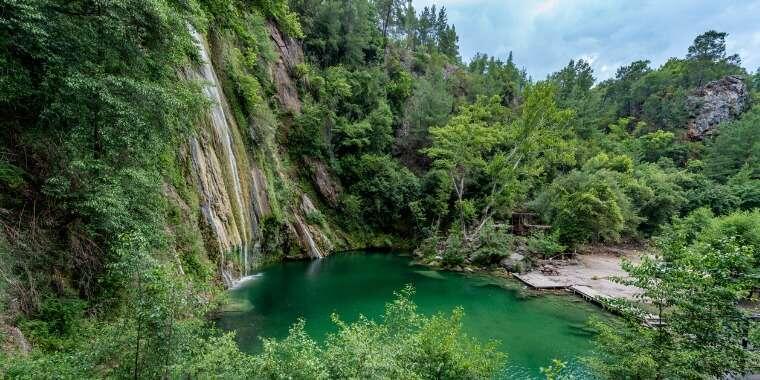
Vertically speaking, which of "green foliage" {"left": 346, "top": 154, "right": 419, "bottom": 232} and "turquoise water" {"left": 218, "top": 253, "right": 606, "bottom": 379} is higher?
"green foliage" {"left": 346, "top": 154, "right": 419, "bottom": 232}

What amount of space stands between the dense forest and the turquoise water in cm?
128

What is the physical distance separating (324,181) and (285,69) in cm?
978

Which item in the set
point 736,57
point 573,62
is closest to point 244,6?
point 573,62

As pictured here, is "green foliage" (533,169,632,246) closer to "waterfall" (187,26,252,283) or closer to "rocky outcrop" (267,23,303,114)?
"rocky outcrop" (267,23,303,114)

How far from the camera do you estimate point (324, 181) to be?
2923 centimetres

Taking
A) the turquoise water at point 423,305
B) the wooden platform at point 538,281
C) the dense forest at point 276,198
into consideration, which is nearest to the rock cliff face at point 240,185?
the dense forest at point 276,198

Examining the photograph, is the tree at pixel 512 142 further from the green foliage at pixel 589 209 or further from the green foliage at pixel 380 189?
the green foliage at pixel 380 189

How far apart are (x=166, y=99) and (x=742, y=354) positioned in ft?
38.4

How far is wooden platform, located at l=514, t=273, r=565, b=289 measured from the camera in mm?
19125

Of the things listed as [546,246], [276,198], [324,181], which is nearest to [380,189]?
[324,181]

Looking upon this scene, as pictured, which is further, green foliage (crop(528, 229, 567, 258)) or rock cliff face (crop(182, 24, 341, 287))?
green foliage (crop(528, 229, 567, 258))

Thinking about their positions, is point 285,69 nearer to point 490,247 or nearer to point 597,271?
point 490,247

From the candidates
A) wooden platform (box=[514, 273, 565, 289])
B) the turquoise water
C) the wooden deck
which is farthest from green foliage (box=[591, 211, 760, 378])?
wooden platform (box=[514, 273, 565, 289])

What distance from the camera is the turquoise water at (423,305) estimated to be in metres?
11.4
